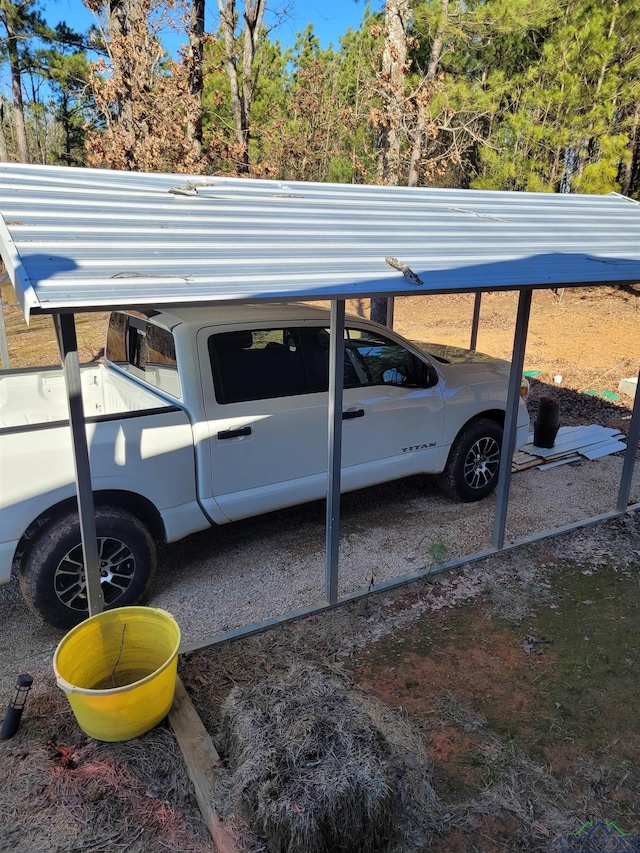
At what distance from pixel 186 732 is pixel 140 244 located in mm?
2398

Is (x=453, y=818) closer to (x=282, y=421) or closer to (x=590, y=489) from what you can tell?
(x=282, y=421)

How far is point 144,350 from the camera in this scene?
14.3 feet

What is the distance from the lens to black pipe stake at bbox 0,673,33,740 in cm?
283

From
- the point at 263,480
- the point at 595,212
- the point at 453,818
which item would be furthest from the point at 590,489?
the point at 453,818

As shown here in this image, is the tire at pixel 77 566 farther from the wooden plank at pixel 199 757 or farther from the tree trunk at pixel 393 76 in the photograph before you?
the tree trunk at pixel 393 76

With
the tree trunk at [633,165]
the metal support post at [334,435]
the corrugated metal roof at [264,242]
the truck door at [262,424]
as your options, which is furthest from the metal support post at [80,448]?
the tree trunk at [633,165]

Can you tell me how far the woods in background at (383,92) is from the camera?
9109mm

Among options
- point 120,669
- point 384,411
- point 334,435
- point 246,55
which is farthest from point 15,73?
point 120,669

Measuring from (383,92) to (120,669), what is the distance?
28.2ft

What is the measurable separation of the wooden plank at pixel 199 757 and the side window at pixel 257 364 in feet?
6.11

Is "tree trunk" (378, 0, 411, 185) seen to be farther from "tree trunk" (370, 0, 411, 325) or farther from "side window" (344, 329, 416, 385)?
"side window" (344, 329, 416, 385)

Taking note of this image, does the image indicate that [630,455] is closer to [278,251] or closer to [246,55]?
Answer: [278,251]

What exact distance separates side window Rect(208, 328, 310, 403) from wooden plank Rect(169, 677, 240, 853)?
186 centimetres

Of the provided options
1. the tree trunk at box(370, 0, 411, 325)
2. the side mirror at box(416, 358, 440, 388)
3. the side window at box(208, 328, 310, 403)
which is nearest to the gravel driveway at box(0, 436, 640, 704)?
the side mirror at box(416, 358, 440, 388)
